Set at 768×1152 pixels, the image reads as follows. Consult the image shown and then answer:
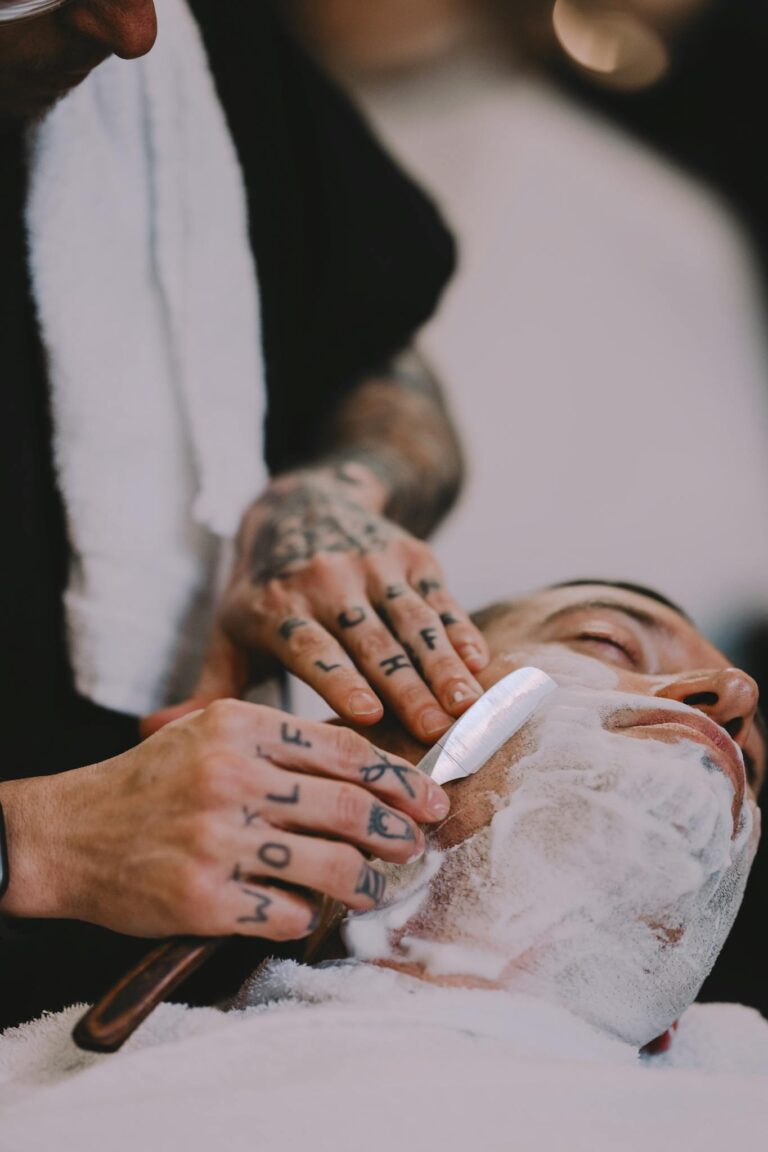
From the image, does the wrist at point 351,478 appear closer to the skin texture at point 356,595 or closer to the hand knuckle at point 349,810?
the skin texture at point 356,595

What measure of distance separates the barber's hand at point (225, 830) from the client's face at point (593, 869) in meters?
0.06

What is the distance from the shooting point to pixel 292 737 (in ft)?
2.11

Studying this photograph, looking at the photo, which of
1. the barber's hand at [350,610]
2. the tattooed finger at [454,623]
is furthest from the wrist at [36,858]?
the tattooed finger at [454,623]

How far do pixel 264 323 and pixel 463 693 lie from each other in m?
0.56

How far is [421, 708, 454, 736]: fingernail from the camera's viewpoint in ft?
2.50

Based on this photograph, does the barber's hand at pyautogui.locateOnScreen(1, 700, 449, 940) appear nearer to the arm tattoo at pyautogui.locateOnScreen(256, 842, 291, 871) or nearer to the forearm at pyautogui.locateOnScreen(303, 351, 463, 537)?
the arm tattoo at pyautogui.locateOnScreen(256, 842, 291, 871)

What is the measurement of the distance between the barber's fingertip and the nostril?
26cm

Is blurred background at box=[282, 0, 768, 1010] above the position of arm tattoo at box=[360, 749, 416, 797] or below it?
above

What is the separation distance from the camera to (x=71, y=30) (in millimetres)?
775

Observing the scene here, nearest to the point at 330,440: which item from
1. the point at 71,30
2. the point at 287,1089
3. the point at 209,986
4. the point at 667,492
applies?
the point at 667,492

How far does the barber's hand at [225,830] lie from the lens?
611 millimetres

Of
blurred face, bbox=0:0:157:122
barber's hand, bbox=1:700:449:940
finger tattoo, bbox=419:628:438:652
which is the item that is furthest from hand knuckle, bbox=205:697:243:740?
blurred face, bbox=0:0:157:122

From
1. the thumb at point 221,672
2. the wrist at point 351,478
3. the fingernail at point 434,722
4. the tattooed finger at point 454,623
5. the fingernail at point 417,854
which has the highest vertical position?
the wrist at point 351,478

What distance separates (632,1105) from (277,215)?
3.26 feet
